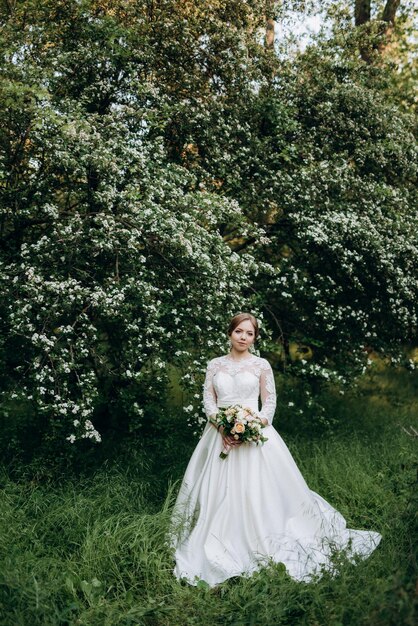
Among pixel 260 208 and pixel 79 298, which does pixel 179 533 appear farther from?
pixel 260 208

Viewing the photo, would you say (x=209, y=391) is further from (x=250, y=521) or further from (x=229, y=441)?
(x=250, y=521)

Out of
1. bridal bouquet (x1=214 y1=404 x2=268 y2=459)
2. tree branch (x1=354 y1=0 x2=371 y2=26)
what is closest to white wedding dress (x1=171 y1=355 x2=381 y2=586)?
bridal bouquet (x1=214 y1=404 x2=268 y2=459)

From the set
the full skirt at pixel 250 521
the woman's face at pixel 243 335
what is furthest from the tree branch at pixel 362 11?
the full skirt at pixel 250 521

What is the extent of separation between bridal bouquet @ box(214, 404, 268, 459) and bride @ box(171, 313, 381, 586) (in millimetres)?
94

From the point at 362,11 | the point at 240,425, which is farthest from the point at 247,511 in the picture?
the point at 362,11

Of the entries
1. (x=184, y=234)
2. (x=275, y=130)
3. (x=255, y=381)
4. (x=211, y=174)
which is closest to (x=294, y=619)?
(x=255, y=381)

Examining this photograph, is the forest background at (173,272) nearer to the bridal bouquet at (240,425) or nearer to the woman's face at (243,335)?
the woman's face at (243,335)

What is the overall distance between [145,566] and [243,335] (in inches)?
95.1

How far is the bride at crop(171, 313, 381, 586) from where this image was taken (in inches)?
225

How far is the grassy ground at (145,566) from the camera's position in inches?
185

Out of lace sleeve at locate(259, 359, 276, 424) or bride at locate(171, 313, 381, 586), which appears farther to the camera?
lace sleeve at locate(259, 359, 276, 424)

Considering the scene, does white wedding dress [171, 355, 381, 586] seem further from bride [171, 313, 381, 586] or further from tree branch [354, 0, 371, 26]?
tree branch [354, 0, 371, 26]

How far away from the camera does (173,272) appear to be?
23.9ft

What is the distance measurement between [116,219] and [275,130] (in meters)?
3.49
